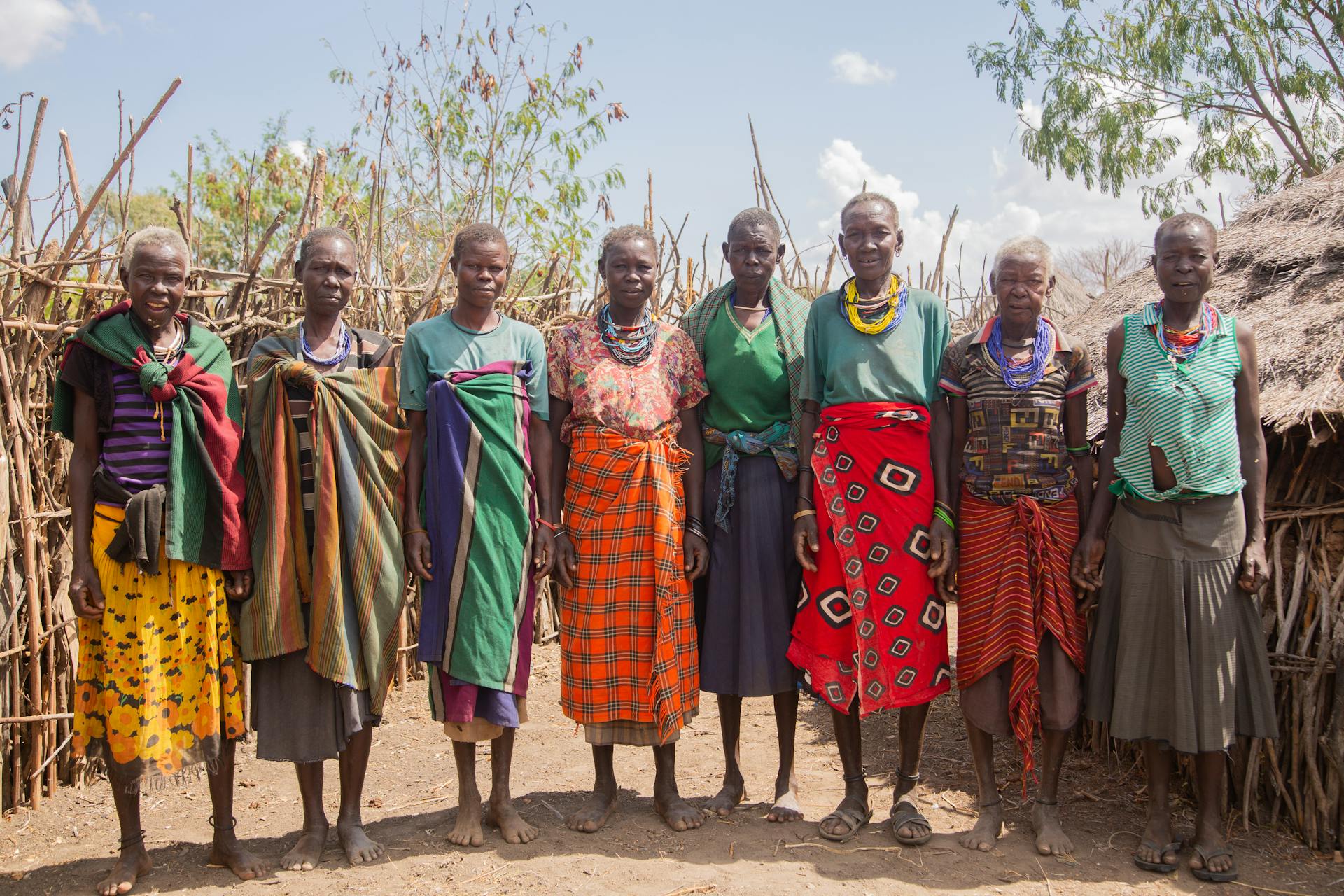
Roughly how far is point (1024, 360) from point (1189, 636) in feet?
3.48

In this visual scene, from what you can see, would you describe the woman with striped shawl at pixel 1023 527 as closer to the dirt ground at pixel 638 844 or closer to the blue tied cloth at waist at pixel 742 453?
the dirt ground at pixel 638 844

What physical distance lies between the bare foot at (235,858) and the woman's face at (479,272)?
1.98 meters

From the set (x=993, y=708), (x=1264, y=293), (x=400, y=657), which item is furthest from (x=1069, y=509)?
(x=400, y=657)

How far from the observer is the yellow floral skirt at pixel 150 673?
10.1ft

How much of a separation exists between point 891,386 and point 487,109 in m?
9.83

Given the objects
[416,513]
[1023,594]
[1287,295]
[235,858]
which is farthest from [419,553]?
[1287,295]

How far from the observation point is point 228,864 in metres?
3.31

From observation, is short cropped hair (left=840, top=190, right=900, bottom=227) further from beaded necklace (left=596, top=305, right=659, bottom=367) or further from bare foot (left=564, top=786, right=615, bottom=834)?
bare foot (left=564, top=786, right=615, bottom=834)

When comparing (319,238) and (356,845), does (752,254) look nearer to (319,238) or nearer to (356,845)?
(319,238)

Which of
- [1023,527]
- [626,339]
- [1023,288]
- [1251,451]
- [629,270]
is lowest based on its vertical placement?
[1023,527]

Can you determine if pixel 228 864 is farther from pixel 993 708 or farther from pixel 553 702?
pixel 993 708

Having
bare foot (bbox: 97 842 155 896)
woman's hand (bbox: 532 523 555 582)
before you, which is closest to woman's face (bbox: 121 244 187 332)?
woman's hand (bbox: 532 523 555 582)

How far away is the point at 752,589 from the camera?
11.9 ft

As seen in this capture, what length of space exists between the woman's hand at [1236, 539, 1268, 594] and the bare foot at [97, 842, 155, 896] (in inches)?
146
